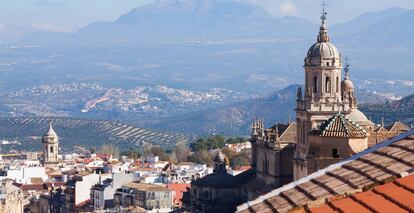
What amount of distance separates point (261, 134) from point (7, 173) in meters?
45.2

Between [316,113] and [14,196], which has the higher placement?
[316,113]

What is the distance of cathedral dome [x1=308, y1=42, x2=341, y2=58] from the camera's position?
45.2 meters

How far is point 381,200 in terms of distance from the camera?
752 centimetres

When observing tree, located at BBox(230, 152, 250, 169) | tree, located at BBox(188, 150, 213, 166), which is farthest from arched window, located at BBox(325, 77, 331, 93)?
tree, located at BBox(188, 150, 213, 166)

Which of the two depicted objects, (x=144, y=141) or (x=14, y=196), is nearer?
(x=14, y=196)

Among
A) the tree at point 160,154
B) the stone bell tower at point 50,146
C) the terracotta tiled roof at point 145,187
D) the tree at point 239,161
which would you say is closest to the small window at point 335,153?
the terracotta tiled roof at point 145,187

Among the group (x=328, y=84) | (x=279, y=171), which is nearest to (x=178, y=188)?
(x=279, y=171)

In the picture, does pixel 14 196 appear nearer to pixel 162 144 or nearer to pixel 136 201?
pixel 136 201

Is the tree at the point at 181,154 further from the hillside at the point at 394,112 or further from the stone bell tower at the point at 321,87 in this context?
the stone bell tower at the point at 321,87

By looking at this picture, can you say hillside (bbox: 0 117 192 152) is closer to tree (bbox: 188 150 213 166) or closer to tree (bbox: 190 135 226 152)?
tree (bbox: 190 135 226 152)

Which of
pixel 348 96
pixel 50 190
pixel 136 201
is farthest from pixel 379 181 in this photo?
pixel 50 190

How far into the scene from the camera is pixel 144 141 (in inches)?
6619

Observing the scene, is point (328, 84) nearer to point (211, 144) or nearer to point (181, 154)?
point (211, 144)

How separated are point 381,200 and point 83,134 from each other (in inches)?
6910
